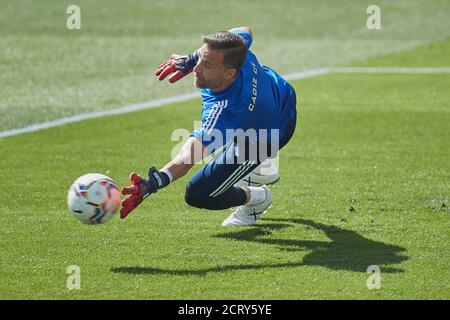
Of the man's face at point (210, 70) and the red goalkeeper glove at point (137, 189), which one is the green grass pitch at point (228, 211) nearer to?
the red goalkeeper glove at point (137, 189)

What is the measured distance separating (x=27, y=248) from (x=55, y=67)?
1136cm

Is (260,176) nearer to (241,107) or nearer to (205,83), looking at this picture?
(241,107)

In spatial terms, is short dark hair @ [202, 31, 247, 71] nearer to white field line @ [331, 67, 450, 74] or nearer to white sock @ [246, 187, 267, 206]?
white sock @ [246, 187, 267, 206]

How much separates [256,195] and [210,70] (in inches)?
62.7

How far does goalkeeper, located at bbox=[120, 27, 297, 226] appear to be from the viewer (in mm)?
9164

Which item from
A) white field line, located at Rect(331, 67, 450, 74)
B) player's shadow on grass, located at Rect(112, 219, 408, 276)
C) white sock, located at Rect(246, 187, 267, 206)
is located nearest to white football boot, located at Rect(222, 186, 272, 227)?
white sock, located at Rect(246, 187, 267, 206)

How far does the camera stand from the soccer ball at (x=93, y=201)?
28.7ft

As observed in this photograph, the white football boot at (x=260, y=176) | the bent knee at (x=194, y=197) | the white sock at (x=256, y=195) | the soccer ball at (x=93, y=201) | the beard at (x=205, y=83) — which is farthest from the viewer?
the white football boot at (x=260, y=176)

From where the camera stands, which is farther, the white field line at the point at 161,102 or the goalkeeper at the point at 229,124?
the white field line at the point at 161,102

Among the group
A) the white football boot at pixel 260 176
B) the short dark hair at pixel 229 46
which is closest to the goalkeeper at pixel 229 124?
the short dark hair at pixel 229 46

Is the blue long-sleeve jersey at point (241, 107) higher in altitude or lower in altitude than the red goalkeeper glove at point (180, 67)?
lower

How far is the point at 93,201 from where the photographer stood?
8.74m

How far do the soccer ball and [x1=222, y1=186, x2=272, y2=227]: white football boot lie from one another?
1.65 meters

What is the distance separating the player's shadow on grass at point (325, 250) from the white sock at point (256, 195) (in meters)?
0.27
